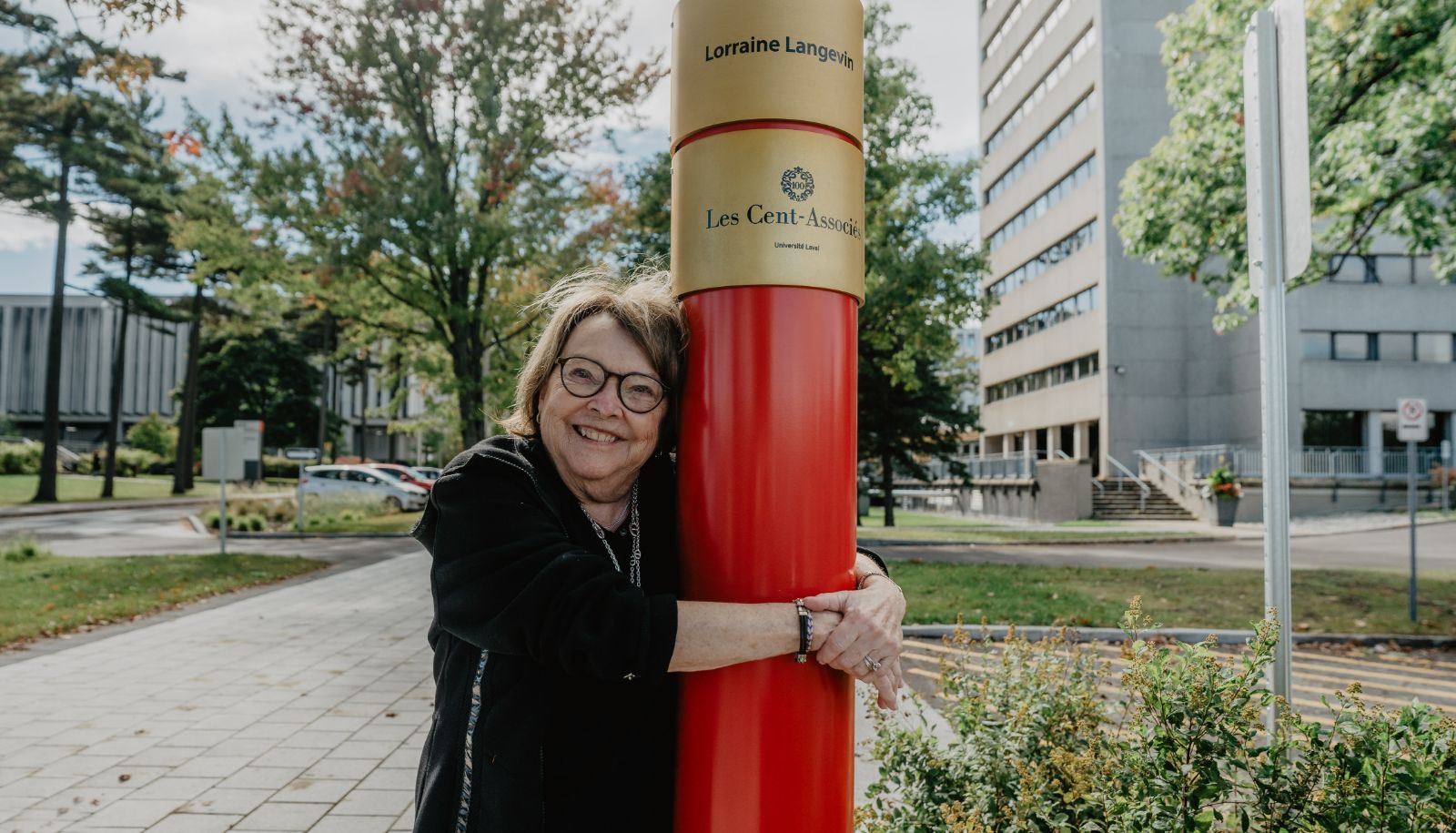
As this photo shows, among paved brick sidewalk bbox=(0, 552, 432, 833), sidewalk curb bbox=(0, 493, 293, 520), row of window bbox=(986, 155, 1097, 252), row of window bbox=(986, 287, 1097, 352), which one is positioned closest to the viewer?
paved brick sidewalk bbox=(0, 552, 432, 833)

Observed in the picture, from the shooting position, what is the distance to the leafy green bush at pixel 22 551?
14.1 meters

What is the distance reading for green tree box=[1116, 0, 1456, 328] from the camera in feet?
26.1

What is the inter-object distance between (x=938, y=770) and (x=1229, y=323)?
1017 centimetres

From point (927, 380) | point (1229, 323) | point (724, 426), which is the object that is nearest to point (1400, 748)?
point (724, 426)

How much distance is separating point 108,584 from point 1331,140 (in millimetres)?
14955

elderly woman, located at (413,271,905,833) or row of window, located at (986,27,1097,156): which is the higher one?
row of window, located at (986,27,1097,156)

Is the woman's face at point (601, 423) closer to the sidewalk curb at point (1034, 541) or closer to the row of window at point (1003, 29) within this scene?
A: the sidewalk curb at point (1034, 541)

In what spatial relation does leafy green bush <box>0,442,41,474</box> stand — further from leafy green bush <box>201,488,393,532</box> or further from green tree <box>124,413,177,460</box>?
leafy green bush <box>201,488,393,532</box>

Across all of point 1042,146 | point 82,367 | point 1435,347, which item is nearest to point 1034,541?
point 1435,347

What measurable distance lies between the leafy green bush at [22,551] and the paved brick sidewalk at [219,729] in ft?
24.3

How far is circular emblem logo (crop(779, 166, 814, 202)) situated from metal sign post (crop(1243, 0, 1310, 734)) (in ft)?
5.82

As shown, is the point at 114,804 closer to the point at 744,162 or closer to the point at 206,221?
the point at 744,162

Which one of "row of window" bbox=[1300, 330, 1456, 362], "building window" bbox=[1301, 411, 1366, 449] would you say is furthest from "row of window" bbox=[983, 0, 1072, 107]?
"building window" bbox=[1301, 411, 1366, 449]

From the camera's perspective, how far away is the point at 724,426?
1.74 m
